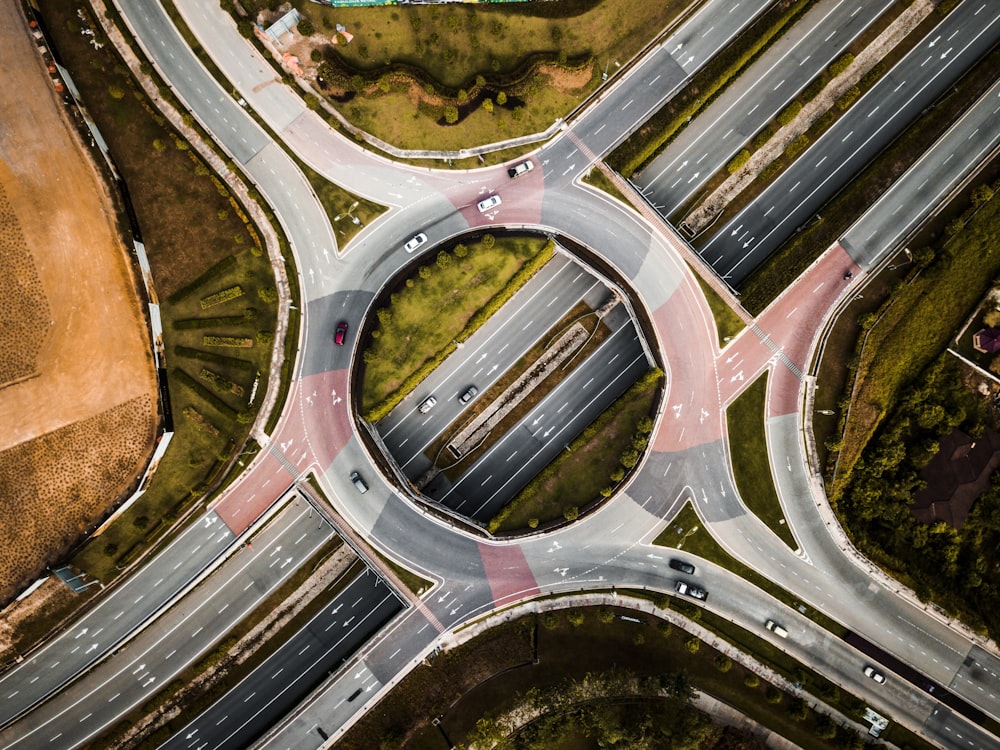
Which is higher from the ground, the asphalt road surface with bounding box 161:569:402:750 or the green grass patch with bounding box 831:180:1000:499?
the asphalt road surface with bounding box 161:569:402:750

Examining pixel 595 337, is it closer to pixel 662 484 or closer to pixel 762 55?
pixel 662 484

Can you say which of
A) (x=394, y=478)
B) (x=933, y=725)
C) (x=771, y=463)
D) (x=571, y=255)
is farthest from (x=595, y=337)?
(x=933, y=725)

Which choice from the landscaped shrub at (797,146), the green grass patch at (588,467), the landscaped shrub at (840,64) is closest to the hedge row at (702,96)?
the landscaped shrub at (840,64)

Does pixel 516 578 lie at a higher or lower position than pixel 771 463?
higher

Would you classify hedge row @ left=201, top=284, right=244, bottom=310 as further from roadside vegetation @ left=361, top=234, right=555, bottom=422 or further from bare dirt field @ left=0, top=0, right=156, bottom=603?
roadside vegetation @ left=361, top=234, right=555, bottom=422

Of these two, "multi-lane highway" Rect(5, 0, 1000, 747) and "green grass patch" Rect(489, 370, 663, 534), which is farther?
"green grass patch" Rect(489, 370, 663, 534)

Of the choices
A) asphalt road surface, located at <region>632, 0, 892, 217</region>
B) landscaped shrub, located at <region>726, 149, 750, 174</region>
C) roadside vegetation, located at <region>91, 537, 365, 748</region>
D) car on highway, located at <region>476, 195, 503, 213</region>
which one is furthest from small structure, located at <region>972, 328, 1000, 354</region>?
roadside vegetation, located at <region>91, 537, 365, 748</region>

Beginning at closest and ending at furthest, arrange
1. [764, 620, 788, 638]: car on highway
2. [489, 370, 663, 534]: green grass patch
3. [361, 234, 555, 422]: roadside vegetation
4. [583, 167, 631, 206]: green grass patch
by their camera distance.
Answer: [764, 620, 788, 638]: car on highway → [361, 234, 555, 422]: roadside vegetation → [583, 167, 631, 206]: green grass patch → [489, 370, 663, 534]: green grass patch
